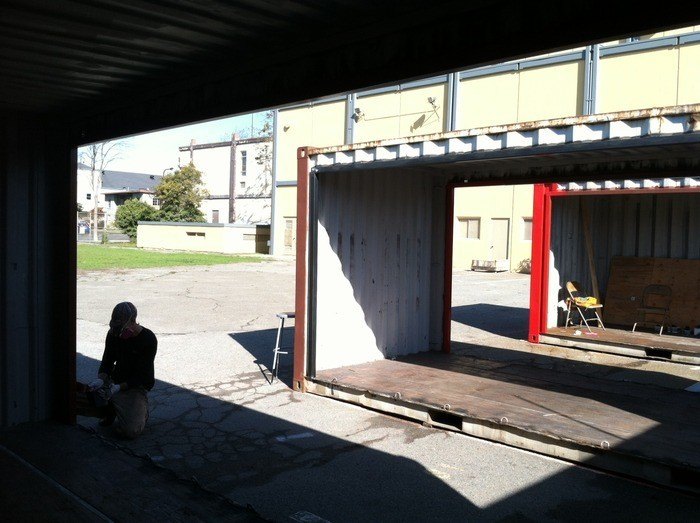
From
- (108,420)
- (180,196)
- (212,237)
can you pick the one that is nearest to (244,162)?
(180,196)

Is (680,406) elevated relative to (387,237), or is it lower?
lower

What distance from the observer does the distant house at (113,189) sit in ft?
239

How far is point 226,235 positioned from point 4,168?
3410 cm

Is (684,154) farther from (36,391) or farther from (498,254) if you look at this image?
(498,254)

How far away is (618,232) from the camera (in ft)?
45.4

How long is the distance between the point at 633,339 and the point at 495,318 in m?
4.36

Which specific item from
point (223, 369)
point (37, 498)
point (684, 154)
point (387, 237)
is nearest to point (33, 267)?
point (37, 498)

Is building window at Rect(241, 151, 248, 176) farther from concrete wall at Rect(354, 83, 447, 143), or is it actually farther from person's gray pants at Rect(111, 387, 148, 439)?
person's gray pants at Rect(111, 387, 148, 439)

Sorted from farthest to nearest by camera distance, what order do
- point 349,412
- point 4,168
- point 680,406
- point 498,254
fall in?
point 498,254
point 349,412
point 680,406
point 4,168

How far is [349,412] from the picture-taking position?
7352 millimetres

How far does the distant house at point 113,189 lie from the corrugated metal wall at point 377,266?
6123cm

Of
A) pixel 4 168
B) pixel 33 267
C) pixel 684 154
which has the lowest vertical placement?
pixel 33 267

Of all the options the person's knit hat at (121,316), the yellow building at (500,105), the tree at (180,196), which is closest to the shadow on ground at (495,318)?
the yellow building at (500,105)

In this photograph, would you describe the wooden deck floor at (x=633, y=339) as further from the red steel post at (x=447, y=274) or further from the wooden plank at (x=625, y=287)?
the red steel post at (x=447, y=274)
